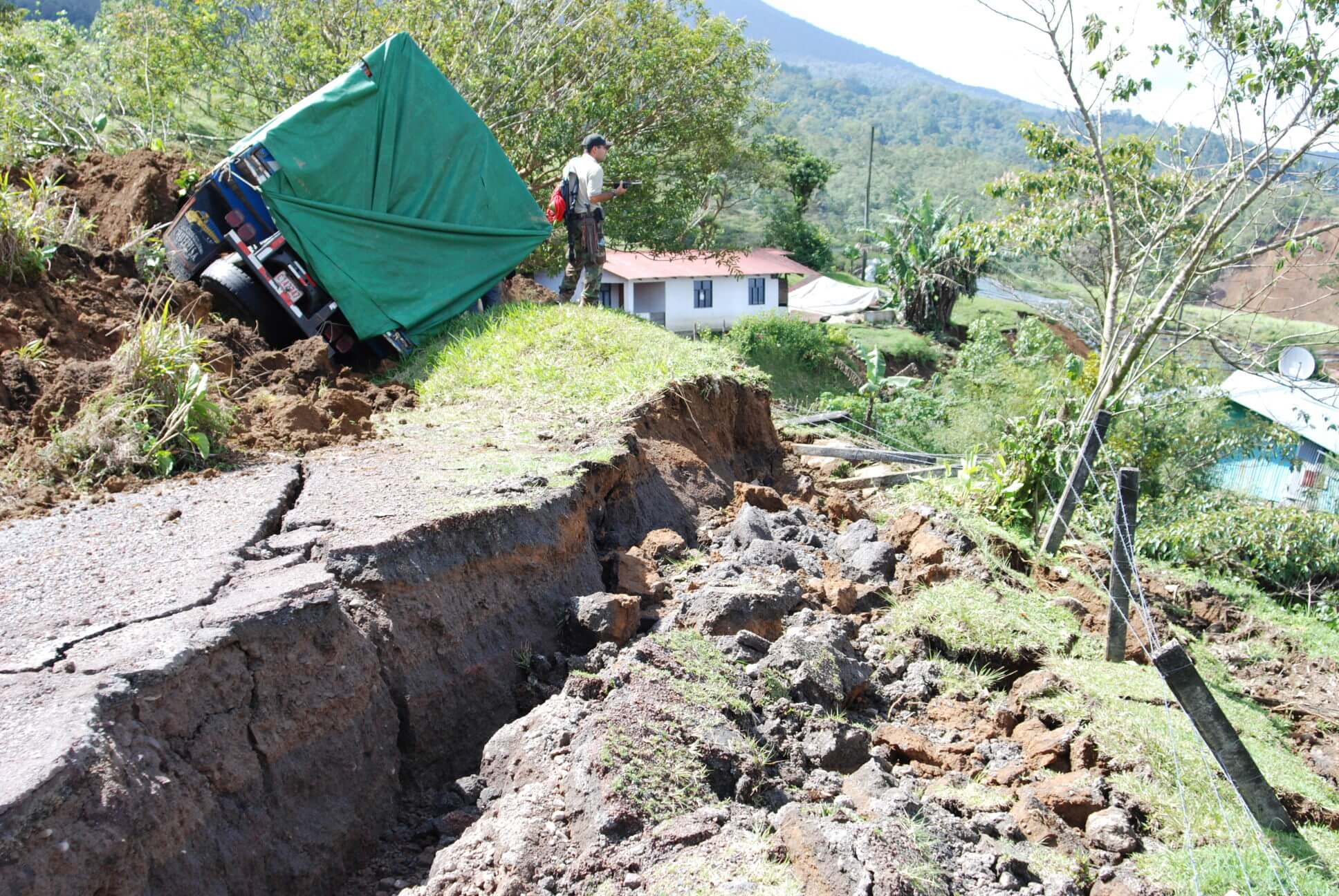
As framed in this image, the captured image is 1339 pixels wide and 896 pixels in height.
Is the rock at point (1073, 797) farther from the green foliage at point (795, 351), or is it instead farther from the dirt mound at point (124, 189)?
the green foliage at point (795, 351)

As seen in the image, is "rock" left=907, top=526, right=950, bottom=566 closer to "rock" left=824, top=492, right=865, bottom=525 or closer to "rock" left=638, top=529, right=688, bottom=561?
"rock" left=824, top=492, right=865, bottom=525

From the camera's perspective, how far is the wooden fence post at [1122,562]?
537 cm

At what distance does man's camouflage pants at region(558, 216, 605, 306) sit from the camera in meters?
9.66

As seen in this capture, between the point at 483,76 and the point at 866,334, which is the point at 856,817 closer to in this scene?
the point at 483,76

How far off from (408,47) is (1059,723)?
24.1ft

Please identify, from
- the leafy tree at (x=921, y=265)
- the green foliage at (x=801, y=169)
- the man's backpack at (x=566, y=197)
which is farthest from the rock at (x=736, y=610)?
the green foliage at (x=801, y=169)

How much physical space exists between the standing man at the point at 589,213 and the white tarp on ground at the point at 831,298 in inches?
1200

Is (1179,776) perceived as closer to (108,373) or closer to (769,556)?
(769,556)

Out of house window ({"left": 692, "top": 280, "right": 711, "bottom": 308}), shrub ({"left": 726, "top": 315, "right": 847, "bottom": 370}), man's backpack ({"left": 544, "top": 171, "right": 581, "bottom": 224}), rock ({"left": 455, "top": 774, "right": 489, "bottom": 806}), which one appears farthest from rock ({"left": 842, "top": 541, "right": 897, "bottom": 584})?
house window ({"left": 692, "top": 280, "right": 711, "bottom": 308})

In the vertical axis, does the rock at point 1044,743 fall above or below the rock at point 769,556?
below

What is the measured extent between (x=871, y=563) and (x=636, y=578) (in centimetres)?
175

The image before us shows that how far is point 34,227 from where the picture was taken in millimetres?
7336

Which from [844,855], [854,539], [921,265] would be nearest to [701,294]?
[921,265]

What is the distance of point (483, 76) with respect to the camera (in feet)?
42.8
